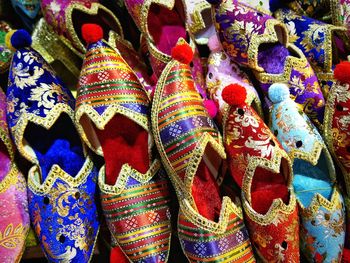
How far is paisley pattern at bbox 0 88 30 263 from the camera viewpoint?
2.56 ft

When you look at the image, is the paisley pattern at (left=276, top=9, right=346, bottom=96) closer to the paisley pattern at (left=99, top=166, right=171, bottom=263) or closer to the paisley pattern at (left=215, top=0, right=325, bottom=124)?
the paisley pattern at (left=215, top=0, right=325, bottom=124)

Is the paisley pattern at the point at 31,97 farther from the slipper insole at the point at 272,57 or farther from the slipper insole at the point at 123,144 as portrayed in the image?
the slipper insole at the point at 272,57

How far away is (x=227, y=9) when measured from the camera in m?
0.86

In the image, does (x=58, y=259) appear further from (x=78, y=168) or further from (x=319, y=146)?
(x=319, y=146)

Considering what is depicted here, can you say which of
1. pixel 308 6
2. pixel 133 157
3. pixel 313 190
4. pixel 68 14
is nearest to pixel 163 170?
pixel 133 157

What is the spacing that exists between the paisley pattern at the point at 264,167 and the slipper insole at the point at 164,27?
0.92 feet

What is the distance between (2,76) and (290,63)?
2.26 ft

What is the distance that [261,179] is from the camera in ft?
2.52

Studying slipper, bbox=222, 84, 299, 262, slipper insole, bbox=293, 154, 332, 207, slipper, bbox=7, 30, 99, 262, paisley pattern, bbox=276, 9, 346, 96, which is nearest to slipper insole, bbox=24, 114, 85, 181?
slipper, bbox=7, 30, 99, 262

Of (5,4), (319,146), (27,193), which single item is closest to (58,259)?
(27,193)

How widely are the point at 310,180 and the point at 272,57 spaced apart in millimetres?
273

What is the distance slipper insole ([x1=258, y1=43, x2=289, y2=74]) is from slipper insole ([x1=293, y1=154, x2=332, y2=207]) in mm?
203

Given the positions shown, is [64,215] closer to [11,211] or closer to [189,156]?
[11,211]

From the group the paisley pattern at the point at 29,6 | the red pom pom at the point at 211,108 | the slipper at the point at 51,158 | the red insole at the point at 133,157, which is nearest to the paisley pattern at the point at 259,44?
the red pom pom at the point at 211,108
